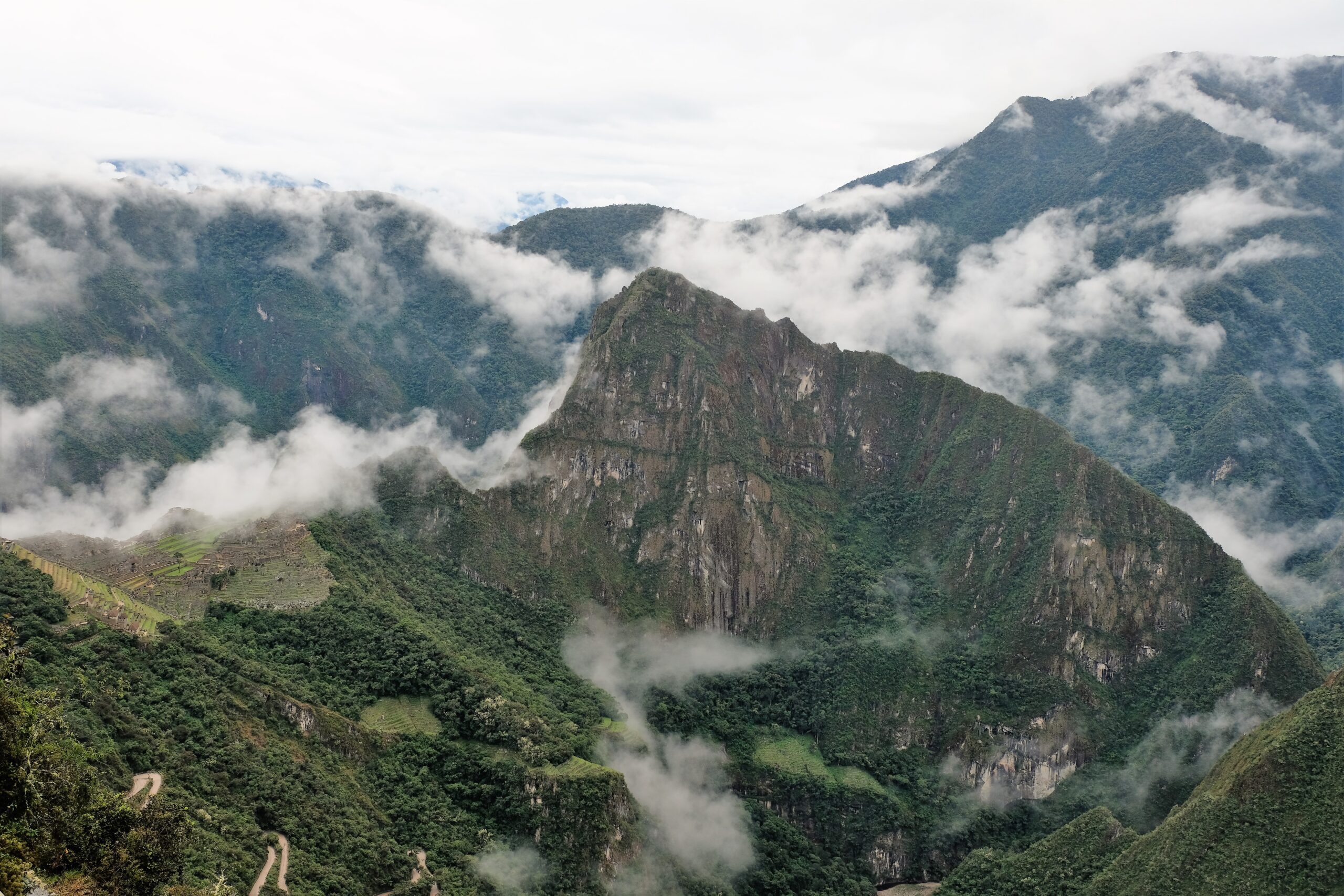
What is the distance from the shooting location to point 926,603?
105 metres

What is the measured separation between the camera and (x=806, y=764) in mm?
91625

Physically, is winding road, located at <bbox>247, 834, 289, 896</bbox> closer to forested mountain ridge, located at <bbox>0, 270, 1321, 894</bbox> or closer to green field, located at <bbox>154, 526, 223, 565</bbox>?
forested mountain ridge, located at <bbox>0, 270, 1321, 894</bbox>

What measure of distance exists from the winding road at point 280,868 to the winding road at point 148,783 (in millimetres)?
7339

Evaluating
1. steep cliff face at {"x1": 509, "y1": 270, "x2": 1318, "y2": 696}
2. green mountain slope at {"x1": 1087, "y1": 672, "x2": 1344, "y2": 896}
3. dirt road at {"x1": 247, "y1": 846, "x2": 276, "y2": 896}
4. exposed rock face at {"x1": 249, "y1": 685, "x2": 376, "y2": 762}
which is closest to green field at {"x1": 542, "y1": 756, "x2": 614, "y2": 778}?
exposed rock face at {"x1": 249, "y1": 685, "x2": 376, "y2": 762}

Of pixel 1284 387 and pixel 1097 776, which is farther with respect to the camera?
pixel 1284 387

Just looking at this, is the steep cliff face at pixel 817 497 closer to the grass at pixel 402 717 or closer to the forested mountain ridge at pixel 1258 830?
the forested mountain ridge at pixel 1258 830

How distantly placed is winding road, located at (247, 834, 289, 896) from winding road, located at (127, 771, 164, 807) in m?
7.34

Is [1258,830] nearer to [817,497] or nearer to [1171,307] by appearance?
[817,497]

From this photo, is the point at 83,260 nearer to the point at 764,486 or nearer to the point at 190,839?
the point at 764,486

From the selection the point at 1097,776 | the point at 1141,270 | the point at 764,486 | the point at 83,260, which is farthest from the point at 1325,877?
the point at 83,260

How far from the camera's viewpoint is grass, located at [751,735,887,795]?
89750 millimetres

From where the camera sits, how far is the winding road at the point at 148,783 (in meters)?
52.6

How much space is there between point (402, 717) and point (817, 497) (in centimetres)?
5688

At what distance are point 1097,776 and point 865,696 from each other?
2112 centimetres
